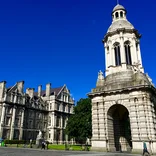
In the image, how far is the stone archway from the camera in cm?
2364

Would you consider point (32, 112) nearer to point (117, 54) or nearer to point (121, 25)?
point (117, 54)

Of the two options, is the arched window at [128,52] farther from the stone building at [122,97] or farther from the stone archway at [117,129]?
the stone archway at [117,129]

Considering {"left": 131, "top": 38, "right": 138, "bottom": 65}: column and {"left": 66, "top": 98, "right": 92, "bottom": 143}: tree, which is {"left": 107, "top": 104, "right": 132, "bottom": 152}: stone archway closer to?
{"left": 131, "top": 38, "right": 138, "bottom": 65}: column

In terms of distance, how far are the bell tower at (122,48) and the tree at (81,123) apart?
24.7 meters

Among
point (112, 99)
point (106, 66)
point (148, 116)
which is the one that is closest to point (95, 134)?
point (112, 99)

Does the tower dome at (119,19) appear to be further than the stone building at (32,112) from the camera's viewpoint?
No

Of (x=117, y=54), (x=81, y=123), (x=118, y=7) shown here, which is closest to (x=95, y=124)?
(x=117, y=54)

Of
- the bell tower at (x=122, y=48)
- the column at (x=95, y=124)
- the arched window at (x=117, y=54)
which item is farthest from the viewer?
the arched window at (x=117, y=54)

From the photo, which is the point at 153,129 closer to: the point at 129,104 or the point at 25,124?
the point at 129,104

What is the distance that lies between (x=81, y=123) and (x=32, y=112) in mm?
30509

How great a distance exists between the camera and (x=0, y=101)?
62.0 m

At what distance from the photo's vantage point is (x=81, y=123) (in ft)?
160

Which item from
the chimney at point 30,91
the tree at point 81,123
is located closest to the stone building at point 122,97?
the tree at point 81,123

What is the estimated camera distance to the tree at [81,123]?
157ft
